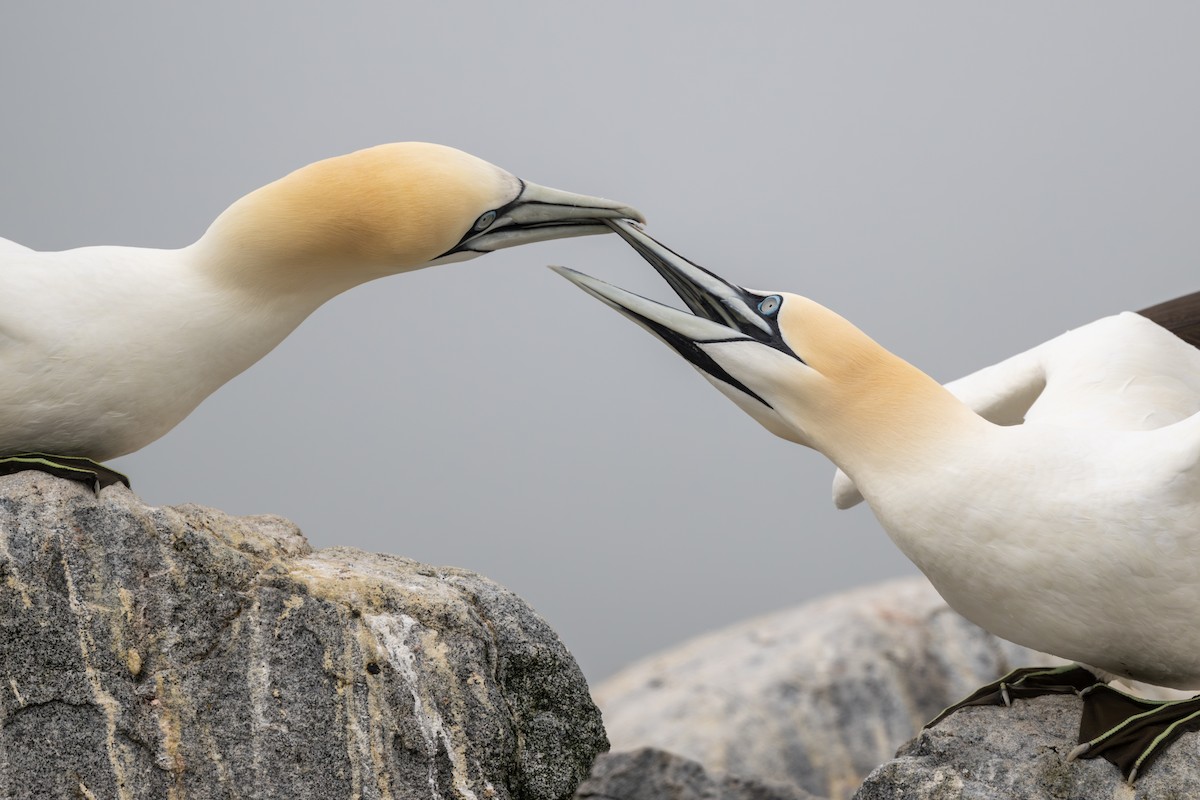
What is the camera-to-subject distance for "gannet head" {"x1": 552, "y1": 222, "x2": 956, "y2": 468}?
110 inches

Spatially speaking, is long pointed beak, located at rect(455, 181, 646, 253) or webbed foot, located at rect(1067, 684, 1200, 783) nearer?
webbed foot, located at rect(1067, 684, 1200, 783)

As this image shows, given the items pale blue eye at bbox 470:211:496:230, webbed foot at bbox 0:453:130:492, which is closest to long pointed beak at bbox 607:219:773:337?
pale blue eye at bbox 470:211:496:230

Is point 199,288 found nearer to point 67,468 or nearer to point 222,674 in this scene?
point 67,468

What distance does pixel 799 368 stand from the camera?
2795 millimetres

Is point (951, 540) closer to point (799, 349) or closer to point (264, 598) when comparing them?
point (799, 349)

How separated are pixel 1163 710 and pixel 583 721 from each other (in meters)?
1.22

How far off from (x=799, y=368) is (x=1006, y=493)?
1.60 feet

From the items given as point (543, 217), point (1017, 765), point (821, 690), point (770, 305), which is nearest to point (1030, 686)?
point (1017, 765)

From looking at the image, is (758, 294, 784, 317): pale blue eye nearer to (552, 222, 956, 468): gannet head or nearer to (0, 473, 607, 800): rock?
(552, 222, 956, 468): gannet head

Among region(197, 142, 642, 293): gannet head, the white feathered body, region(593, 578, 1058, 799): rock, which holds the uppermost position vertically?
region(197, 142, 642, 293): gannet head

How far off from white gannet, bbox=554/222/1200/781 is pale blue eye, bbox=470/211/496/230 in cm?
30

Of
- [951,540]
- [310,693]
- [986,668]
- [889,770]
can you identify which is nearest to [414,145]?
[310,693]

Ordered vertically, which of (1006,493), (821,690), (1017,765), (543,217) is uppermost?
(543,217)

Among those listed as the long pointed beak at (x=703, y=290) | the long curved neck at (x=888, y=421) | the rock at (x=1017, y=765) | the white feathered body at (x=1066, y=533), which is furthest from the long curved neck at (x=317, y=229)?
Answer: the rock at (x=1017, y=765)
